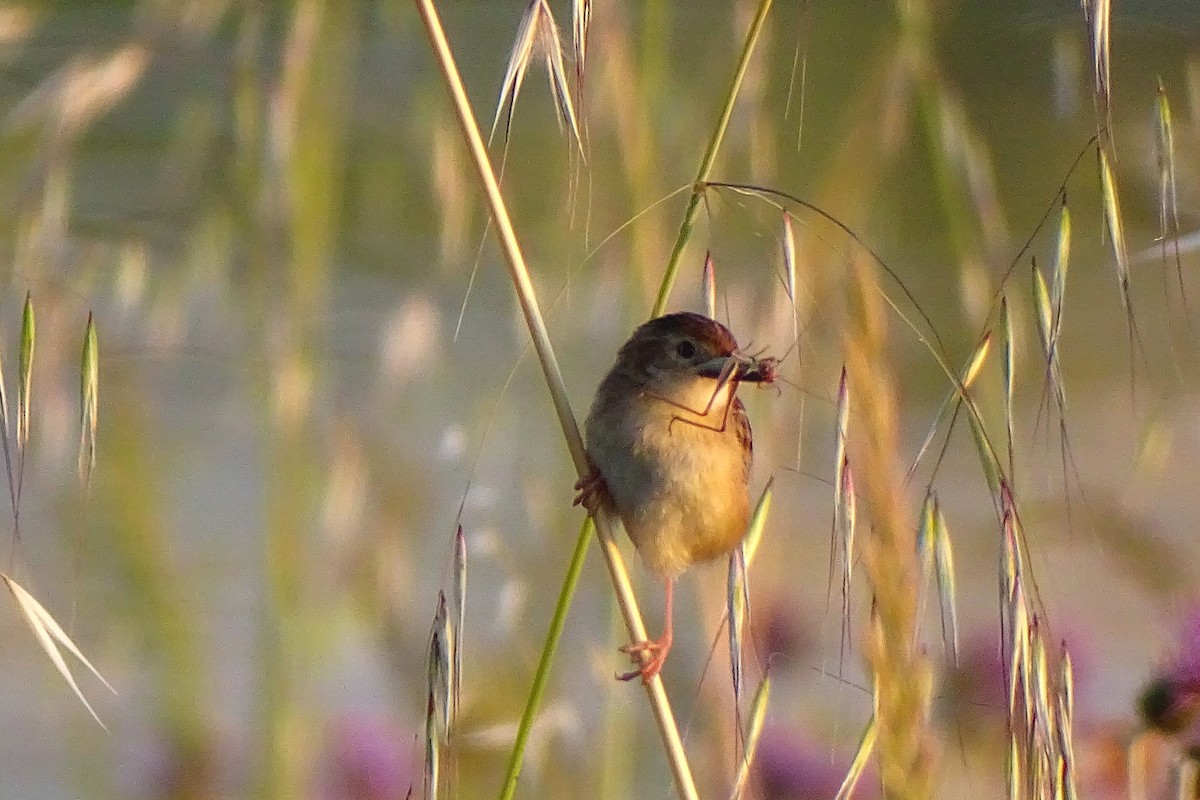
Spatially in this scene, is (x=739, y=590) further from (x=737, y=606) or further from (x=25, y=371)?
(x=25, y=371)

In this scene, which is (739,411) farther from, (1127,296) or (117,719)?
(117,719)

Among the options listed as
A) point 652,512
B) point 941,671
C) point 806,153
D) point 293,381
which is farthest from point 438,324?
point 806,153

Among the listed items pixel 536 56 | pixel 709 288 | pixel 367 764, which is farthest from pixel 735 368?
pixel 367 764

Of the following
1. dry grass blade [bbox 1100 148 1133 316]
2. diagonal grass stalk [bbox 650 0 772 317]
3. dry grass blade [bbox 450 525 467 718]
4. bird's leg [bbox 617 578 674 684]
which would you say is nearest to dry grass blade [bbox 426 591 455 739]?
dry grass blade [bbox 450 525 467 718]

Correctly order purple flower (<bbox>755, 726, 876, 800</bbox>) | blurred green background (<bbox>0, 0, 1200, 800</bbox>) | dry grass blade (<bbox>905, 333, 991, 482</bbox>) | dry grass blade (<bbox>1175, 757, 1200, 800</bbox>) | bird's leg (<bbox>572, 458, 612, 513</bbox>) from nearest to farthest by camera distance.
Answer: dry grass blade (<bbox>905, 333, 991, 482</bbox>), dry grass blade (<bbox>1175, 757, 1200, 800</bbox>), bird's leg (<bbox>572, 458, 612, 513</bbox>), blurred green background (<bbox>0, 0, 1200, 800</bbox>), purple flower (<bbox>755, 726, 876, 800</bbox>)

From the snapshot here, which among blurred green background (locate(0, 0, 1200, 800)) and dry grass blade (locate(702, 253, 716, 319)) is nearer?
dry grass blade (locate(702, 253, 716, 319))

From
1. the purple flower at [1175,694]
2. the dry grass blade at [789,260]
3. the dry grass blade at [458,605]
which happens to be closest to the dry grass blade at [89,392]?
the dry grass blade at [458,605]

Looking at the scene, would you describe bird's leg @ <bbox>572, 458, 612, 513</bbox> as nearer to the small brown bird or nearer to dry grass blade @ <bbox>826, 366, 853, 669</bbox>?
the small brown bird
